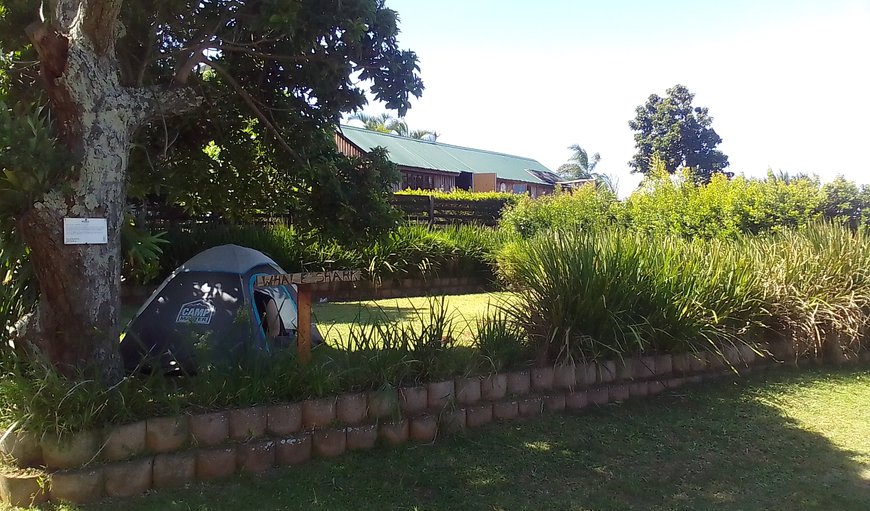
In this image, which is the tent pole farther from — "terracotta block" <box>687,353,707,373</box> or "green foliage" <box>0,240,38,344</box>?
"terracotta block" <box>687,353,707,373</box>

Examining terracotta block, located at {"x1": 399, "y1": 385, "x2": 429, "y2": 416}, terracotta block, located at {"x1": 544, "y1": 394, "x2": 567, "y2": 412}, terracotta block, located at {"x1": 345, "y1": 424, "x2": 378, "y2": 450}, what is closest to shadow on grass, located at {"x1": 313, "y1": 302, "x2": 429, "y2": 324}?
terracotta block, located at {"x1": 544, "y1": 394, "x2": 567, "y2": 412}

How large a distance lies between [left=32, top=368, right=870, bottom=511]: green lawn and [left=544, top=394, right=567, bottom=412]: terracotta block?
78 millimetres

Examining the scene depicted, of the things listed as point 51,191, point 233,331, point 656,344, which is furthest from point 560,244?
point 51,191

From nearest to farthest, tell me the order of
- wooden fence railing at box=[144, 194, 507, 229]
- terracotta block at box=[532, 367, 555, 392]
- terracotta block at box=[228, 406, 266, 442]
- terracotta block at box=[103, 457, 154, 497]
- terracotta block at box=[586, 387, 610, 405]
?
terracotta block at box=[103, 457, 154, 497]
terracotta block at box=[228, 406, 266, 442]
terracotta block at box=[532, 367, 555, 392]
terracotta block at box=[586, 387, 610, 405]
wooden fence railing at box=[144, 194, 507, 229]

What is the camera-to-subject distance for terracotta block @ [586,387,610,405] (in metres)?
4.59

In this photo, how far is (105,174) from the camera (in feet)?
11.6

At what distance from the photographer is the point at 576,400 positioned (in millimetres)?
4535

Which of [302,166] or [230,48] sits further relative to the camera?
[302,166]

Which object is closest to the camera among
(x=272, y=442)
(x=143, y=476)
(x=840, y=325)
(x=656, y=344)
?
(x=143, y=476)

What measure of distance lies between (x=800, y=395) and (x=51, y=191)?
5.83 metres

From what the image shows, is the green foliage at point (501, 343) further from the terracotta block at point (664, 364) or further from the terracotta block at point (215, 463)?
the terracotta block at point (215, 463)

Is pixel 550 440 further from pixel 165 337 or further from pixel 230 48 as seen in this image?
pixel 230 48

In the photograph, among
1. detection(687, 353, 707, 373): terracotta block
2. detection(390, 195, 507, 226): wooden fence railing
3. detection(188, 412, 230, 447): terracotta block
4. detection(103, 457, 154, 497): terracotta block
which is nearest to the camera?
detection(103, 457, 154, 497): terracotta block

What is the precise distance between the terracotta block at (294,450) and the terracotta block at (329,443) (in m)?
0.04
